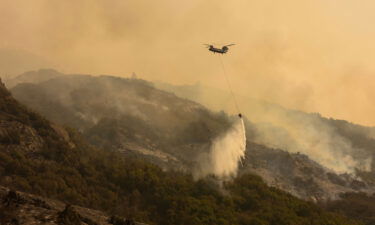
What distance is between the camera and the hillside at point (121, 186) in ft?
343

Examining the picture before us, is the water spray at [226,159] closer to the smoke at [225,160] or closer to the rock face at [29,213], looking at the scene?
the smoke at [225,160]

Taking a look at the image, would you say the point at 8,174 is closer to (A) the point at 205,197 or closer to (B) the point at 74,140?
(B) the point at 74,140

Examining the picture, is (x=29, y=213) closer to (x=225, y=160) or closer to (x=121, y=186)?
(x=121, y=186)

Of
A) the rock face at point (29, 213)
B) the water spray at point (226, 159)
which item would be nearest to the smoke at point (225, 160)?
the water spray at point (226, 159)

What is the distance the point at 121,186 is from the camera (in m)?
127

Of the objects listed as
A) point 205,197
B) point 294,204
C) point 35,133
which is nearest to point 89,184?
point 35,133

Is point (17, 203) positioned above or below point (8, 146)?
below

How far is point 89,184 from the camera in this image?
391ft

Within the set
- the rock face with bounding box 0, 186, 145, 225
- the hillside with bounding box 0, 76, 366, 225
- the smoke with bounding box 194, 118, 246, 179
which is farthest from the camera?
the smoke with bounding box 194, 118, 246, 179

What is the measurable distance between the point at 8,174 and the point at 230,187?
74421mm

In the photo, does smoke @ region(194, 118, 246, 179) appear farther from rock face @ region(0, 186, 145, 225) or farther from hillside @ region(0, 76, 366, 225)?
rock face @ region(0, 186, 145, 225)

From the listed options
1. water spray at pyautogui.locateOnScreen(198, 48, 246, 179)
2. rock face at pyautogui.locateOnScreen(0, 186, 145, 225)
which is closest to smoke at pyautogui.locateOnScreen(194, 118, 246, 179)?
water spray at pyautogui.locateOnScreen(198, 48, 246, 179)

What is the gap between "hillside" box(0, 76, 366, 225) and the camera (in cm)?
10444

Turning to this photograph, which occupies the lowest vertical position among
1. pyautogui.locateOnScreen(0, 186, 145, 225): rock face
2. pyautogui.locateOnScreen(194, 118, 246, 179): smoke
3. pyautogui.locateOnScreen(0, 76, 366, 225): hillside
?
pyautogui.locateOnScreen(0, 186, 145, 225): rock face
